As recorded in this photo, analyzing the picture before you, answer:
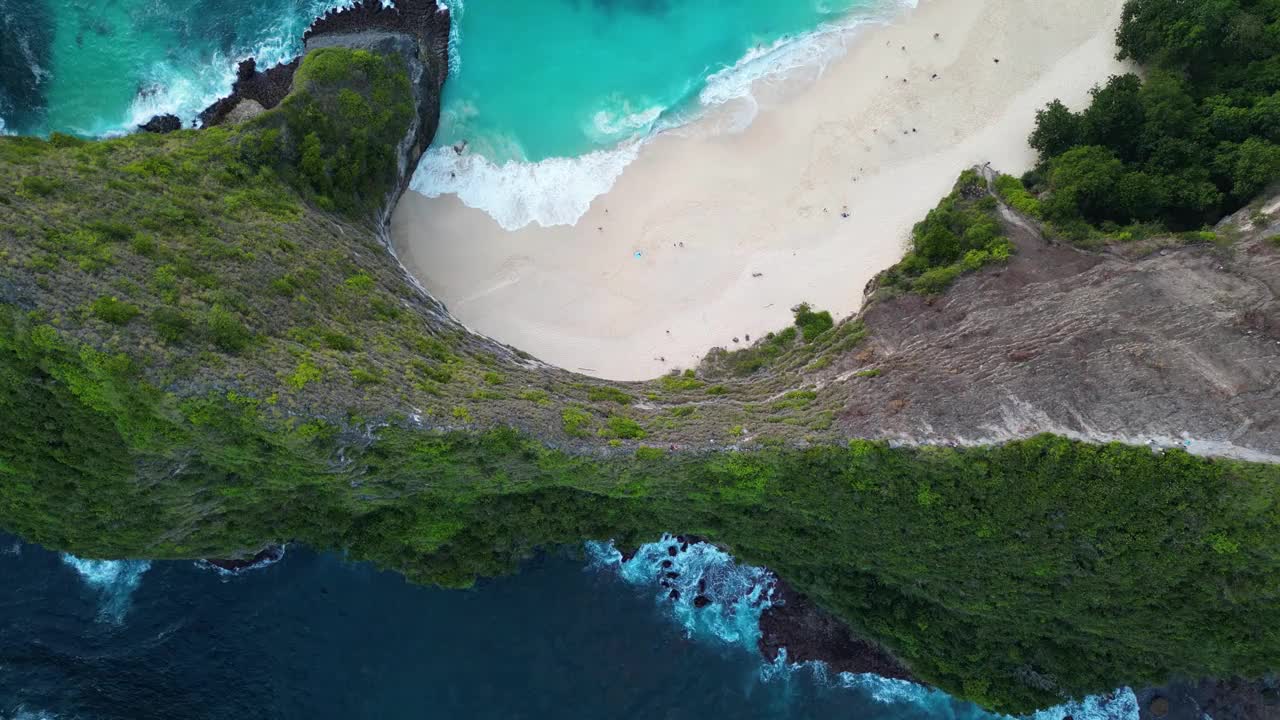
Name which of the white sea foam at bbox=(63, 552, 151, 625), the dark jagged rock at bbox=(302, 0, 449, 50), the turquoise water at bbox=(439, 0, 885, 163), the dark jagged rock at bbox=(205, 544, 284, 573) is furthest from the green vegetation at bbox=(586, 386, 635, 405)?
the white sea foam at bbox=(63, 552, 151, 625)

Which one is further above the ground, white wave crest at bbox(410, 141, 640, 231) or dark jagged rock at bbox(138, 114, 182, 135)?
dark jagged rock at bbox(138, 114, 182, 135)

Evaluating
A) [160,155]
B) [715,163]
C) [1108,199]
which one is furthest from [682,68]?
[160,155]

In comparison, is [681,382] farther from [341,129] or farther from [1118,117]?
[1118,117]

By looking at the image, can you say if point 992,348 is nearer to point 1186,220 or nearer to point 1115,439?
point 1115,439

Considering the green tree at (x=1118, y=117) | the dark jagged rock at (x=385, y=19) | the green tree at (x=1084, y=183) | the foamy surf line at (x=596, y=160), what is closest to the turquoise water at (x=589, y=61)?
the foamy surf line at (x=596, y=160)

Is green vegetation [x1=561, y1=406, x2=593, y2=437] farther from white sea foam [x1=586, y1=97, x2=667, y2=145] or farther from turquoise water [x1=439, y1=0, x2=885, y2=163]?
white sea foam [x1=586, y1=97, x2=667, y2=145]
